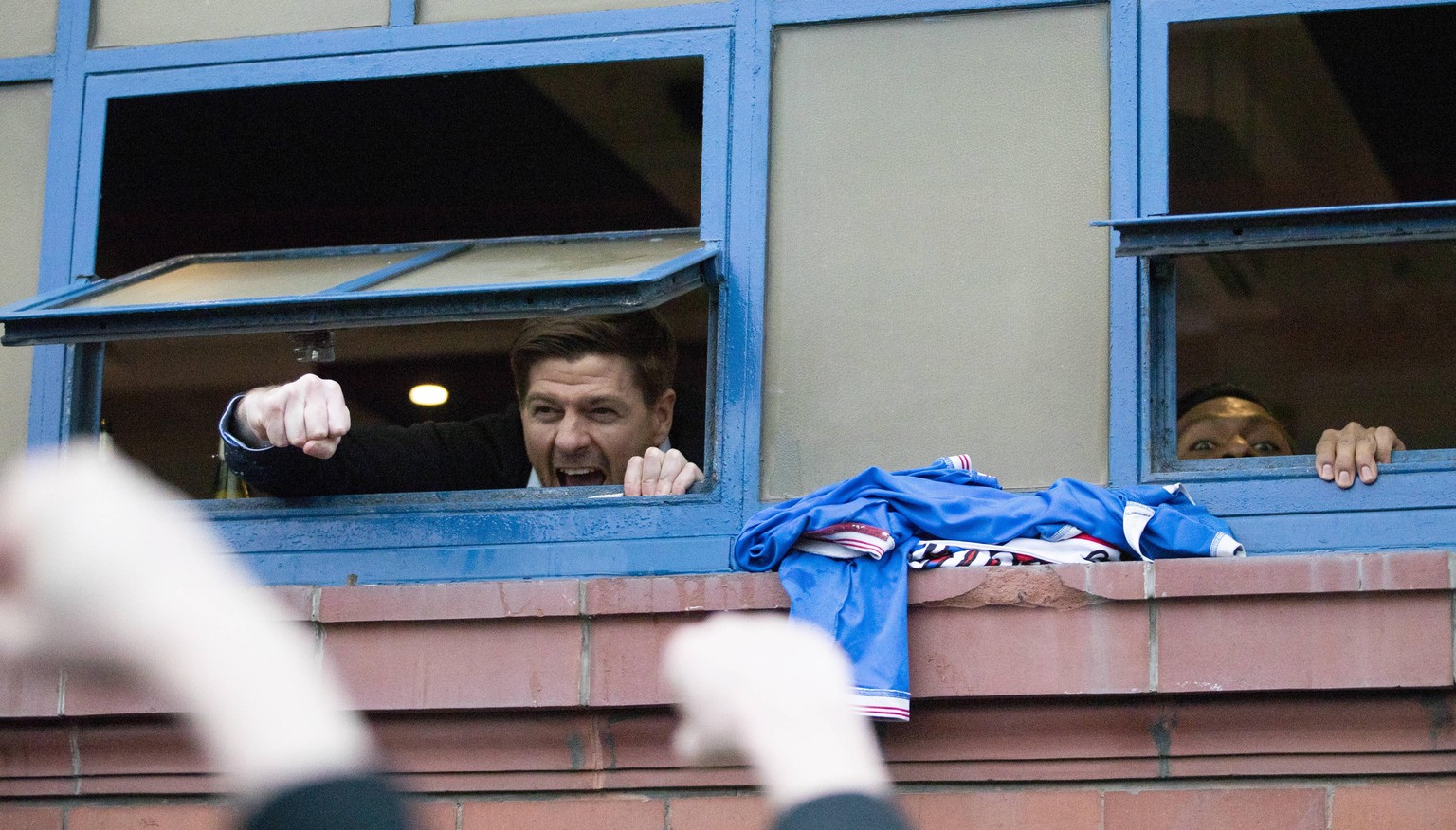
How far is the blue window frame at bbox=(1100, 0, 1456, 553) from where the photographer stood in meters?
4.05

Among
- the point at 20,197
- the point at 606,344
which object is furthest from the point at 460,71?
the point at 20,197

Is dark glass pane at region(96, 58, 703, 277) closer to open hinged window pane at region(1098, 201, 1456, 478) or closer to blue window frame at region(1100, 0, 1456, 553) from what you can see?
blue window frame at region(1100, 0, 1456, 553)

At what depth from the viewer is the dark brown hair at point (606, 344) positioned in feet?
17.6

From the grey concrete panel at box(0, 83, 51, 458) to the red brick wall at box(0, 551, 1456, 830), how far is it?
119 cm

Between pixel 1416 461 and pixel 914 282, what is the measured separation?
1.19 m

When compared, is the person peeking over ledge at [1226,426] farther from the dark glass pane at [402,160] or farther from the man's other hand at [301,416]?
the man's other hand at [301,416]

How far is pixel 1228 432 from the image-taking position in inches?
211

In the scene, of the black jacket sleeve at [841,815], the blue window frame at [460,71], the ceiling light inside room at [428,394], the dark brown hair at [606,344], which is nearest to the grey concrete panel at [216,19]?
the blue window frame at [460,71]

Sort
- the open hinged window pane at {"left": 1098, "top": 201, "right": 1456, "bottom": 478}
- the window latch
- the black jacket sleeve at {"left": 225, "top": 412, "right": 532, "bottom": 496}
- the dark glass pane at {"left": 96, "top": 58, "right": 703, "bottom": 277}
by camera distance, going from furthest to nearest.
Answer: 1. the open hinged window pane at {"left": 1098, "top": 201, "right": 1456, "bottom": 478}
2. the dark glass pane at {"left": 96, "top": 58, "right": 703, "bottom": 277}
3. the window latch
4. the black jacket sleeve at {"left": 225, "top": 412, "right": 532, "bottom": 496}

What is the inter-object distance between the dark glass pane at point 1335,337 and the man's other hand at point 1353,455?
4.96 meters

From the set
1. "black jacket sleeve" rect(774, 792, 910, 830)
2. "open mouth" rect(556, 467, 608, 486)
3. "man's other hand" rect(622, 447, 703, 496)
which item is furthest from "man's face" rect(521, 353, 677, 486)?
"black jacket sleeve" rect(774, 792, 910, 830)

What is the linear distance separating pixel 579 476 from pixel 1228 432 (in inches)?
72.3

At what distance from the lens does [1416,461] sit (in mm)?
4102

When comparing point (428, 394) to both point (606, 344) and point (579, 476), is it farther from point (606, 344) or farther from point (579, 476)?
point (579, 476)
